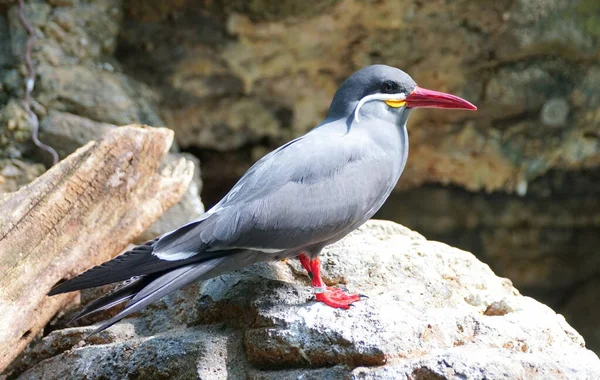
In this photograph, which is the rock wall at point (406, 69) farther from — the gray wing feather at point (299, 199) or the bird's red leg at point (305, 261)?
the bird's red leg at point (305, 261)

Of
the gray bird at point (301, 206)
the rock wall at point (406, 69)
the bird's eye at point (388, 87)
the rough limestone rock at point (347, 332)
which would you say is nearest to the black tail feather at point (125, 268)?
the gray bird at point (301, 206)

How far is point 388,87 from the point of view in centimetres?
308

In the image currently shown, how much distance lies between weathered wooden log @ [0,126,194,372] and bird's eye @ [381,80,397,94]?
1.00 m

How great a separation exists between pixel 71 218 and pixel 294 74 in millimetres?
2549

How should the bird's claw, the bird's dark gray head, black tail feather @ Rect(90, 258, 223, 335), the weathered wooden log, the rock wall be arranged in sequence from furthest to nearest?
the rock wall, the bird's dark gray head, the weathered wooden log, the bird's claw, black tail feather @ Rect(90, 258, 223, 335)

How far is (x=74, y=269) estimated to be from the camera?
302cm

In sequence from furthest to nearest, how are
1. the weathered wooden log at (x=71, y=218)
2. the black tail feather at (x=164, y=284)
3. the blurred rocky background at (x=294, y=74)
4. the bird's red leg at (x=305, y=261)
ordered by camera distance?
the blurred rocky background at (x=294, y=74) < the bird's red leg at (x=305, y=261) < the weathered wooden log at (x=71, y=218) < the black tail feather at (x=164, y=284)

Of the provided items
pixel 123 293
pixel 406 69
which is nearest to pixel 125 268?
pixel 123 293

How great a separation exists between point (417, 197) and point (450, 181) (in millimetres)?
516

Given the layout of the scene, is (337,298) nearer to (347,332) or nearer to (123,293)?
(347,332)

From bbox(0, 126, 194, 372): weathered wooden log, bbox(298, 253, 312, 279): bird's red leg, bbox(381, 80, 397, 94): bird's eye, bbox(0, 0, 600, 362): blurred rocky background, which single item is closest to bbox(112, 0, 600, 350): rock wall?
bbox(0, 0, 600, 362): blurred rocky background

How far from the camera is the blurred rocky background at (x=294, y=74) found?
458 centimetres

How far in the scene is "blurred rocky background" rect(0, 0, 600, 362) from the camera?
15.0ft

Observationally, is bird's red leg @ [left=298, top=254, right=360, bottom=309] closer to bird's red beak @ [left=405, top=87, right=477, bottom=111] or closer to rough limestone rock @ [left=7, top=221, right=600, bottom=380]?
rough limestone rock @ [left=7, top=221, right=600, bottom=380]
